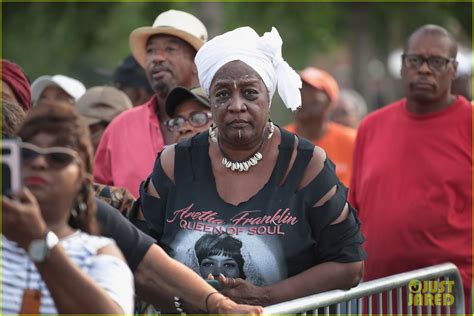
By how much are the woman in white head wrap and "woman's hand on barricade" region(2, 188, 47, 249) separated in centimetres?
172

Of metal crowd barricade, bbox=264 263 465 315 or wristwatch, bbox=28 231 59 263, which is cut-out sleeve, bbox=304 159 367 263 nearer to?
metal crowd barricade, bbox=264 263 465 315

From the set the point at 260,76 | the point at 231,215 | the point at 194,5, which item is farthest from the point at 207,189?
the point at 194,5

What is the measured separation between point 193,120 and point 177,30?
104cm

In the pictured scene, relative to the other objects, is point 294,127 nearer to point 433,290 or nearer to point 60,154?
point 433,290

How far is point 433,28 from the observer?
7840 mm

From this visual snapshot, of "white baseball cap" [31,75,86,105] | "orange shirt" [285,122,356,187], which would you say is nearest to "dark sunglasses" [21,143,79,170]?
"white baseball cap" [31,75,86,105]

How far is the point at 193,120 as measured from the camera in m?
6.50

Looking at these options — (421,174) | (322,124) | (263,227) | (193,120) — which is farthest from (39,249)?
(322,124)

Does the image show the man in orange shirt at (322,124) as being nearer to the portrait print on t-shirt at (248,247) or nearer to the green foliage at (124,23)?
the portrait print on t-shirt at (248,247)

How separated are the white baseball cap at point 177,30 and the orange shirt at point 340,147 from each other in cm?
285

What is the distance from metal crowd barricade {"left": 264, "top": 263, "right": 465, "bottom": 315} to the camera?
15.8 ft

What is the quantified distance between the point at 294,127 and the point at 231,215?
598 centimetres

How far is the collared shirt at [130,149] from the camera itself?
6727mm

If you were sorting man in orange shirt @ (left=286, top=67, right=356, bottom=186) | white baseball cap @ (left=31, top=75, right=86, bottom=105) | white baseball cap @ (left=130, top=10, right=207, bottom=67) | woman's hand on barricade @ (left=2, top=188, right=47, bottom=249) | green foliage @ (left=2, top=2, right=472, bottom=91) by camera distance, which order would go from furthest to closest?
1. green foliage @ (left=2, top=2, right=472, bottom=91)
2. man in orange shirt @ (left=286, top=67, right=356, bottom=186)
3. white baseball cap @ (left=31, top=75, right=86, bottom=105)
4. white baseball cap @ (left=130, top=10, right=207, bottom=67)
5. woman's hand on barricade @ (left=2, top=188, right=47, bottom=249)
